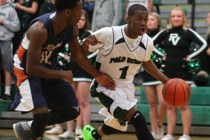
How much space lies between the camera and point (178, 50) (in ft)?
27.6

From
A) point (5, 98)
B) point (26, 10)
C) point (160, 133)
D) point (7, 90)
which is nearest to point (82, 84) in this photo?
point (160, 133)

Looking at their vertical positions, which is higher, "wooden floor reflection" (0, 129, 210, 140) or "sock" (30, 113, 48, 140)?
"sock" (30, 113, 48, 140)

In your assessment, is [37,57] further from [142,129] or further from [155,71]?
[155,71]

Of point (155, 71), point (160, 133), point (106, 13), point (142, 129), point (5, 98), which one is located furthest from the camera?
point (5, 98)

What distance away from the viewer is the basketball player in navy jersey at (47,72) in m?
5.49

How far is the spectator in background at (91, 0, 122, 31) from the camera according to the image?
9750mm

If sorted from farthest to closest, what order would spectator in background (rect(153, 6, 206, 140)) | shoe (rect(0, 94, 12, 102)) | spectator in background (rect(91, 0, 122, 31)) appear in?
1. shoe (rect(0, 94, 12, 102))
2. spectator in background (rect(91, 0, 122, 31))
3. spectator in background (rect(153, 6, 206, 140))

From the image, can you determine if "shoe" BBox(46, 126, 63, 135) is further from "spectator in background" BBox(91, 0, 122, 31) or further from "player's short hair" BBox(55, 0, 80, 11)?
"player's short hair" BBox(55, 0, 80, 11)

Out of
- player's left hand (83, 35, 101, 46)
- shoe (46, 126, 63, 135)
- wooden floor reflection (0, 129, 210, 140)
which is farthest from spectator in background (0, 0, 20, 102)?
player's left hand (83, 35, 101, 46)

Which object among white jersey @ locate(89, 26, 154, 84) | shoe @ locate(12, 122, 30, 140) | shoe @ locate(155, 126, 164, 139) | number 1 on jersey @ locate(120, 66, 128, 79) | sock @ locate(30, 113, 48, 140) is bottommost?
shoe @ locate(155, 126, 164, 139)

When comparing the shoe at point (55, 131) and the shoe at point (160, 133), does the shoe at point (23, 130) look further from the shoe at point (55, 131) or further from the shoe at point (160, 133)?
the shoe at point (160, 133)

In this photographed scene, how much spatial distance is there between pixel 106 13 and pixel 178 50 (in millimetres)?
1841

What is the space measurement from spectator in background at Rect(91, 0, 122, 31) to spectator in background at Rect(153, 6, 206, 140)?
147cm

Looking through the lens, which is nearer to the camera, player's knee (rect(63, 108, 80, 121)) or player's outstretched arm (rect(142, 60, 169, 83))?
player's knee (rect(63, 108, 80, 121))
